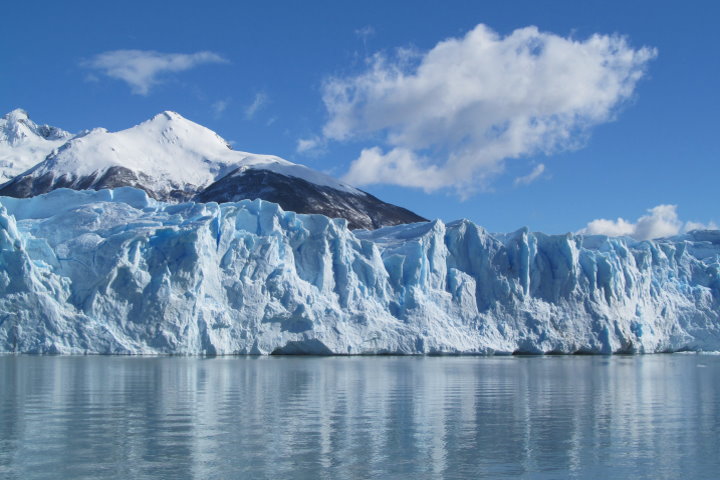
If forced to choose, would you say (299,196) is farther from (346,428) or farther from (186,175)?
(346,428)

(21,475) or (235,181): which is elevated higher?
(235,181)

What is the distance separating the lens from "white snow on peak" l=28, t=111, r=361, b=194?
81125 millimetres

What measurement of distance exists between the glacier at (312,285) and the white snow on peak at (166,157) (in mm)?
44033

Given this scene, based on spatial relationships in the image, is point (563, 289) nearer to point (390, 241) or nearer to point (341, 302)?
point (390, 241)

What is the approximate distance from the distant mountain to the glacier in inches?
1361

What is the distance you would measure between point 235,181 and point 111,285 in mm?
48194

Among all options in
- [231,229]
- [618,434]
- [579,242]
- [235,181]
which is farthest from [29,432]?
[235,181]

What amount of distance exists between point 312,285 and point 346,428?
2191 cm

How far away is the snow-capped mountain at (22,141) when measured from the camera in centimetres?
10406

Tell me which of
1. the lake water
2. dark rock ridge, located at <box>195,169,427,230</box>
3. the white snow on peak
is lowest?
the lake water

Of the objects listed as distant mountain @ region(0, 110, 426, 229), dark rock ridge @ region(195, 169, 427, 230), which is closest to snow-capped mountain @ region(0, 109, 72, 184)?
distant mountain @ region(0, 110, 426, 229)

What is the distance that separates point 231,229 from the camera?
3169 cm

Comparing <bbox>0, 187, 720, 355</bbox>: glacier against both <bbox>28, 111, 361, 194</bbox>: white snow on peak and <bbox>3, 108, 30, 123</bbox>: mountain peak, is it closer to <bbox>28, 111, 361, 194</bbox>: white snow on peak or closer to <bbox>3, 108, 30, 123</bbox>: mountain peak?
<bbox>28, 111, 361, 194</bbox>: white snow on peak

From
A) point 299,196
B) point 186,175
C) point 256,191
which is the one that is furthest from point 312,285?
point 186,175
